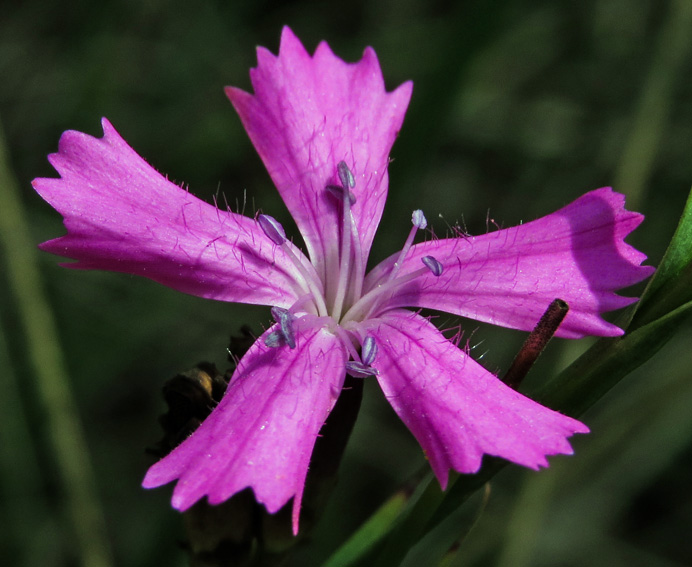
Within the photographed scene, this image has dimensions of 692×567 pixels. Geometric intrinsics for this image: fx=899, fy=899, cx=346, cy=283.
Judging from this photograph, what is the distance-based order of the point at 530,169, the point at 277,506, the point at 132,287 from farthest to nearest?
the point at 530,169 < the point at 132,287 < the point at 277,506

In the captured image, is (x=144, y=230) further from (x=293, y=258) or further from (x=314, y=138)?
(x=314, y=138)

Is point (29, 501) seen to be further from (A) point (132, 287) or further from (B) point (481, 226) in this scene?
(B) point (481, 226)

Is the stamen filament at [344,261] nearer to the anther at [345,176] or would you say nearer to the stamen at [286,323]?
the anther at [345,176]

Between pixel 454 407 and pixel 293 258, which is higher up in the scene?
pixel 293 258

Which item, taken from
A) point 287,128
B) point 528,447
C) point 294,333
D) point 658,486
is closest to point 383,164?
point 287,128

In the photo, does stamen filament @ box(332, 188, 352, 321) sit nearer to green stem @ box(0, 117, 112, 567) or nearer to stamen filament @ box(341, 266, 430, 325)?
stamen filament @ box(341, 266, 430, 325)

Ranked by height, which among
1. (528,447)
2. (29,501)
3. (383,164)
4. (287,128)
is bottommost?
(528,447)

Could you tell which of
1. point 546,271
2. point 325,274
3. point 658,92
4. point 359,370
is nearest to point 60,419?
point 325,274
